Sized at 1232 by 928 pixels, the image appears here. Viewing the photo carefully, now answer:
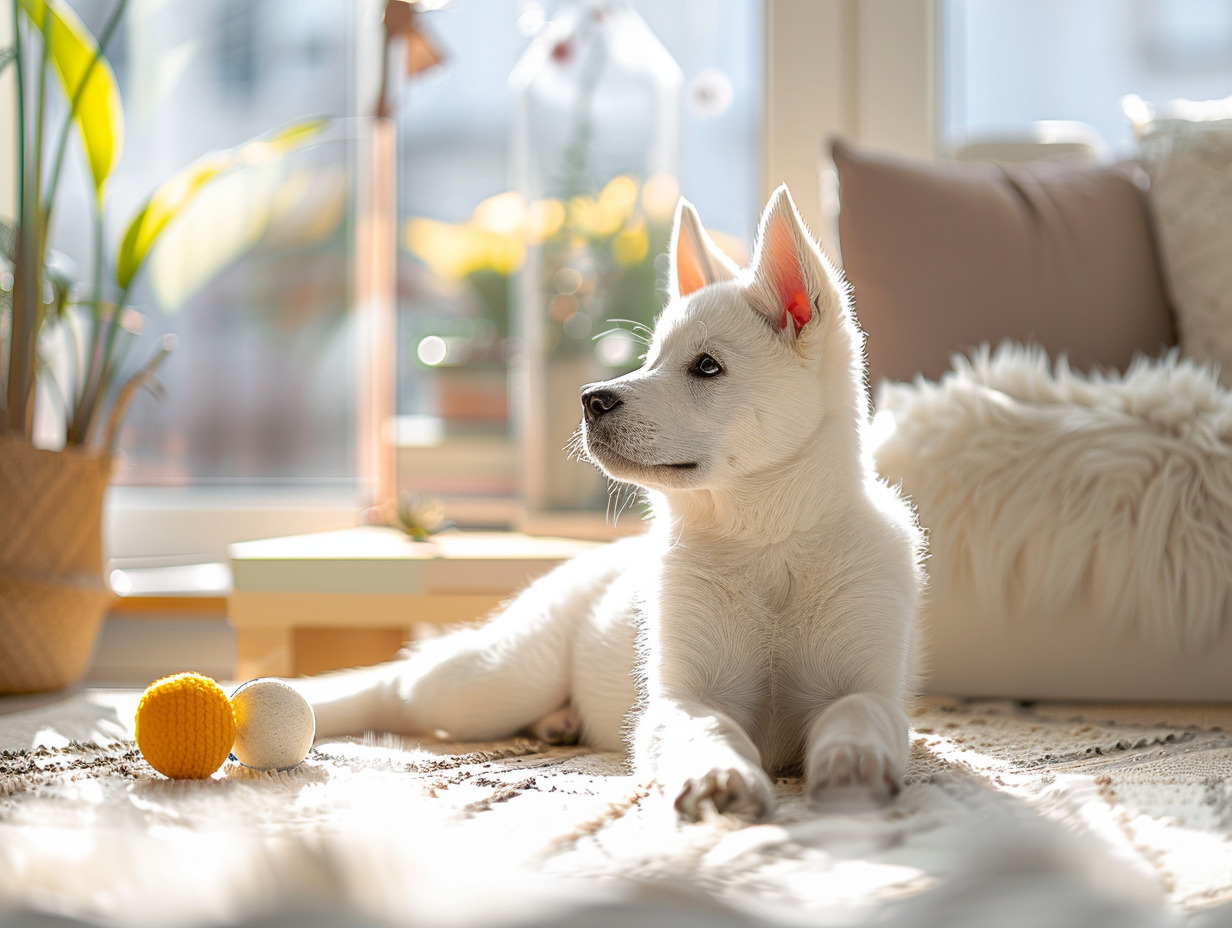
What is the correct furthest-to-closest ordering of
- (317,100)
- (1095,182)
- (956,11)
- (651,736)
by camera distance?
(317,100) < (956,11) < (1095,182) < (651,736)

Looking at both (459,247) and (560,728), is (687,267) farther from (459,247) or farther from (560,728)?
(459,247)

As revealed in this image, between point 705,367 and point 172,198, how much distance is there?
1232 millimetres

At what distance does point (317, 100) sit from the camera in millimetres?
2594

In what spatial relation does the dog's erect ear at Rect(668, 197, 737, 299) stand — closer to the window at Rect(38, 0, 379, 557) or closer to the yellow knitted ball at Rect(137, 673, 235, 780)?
the yellow knitted ball at Rect(137, 673, 235, 780)

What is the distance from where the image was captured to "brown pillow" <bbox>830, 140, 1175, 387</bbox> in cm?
164

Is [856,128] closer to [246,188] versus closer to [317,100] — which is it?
[317,100]

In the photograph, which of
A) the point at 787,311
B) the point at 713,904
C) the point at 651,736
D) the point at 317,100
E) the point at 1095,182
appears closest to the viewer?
the point at 713,904

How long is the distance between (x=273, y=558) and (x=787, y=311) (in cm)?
103

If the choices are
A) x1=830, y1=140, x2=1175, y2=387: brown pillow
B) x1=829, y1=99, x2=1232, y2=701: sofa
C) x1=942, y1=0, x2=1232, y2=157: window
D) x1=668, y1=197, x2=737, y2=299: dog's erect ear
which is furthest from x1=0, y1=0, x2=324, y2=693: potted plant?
x1=942, y1=0, x2=1232, y2=157: window

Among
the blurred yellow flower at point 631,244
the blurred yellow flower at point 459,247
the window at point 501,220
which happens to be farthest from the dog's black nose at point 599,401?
the blurred yellow flower at point 459,247

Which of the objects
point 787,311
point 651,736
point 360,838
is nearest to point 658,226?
point 787,311

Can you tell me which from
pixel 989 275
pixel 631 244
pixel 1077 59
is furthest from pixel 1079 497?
A: pixel 1077 59

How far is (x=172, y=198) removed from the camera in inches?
71.7

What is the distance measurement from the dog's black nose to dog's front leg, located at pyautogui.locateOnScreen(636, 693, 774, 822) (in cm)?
28
